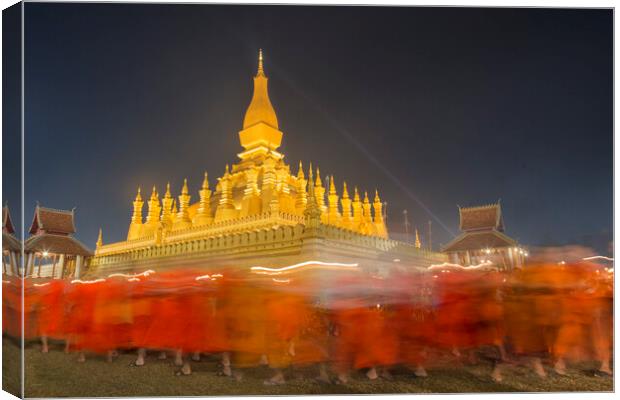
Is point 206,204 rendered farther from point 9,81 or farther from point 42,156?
point 9,81

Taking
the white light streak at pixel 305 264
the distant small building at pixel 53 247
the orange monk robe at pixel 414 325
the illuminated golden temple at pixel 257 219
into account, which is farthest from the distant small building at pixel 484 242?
the distant small building at pixel 53 247

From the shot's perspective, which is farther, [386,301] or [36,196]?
[36,196]

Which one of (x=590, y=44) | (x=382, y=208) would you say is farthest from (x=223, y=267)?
(x=590, y=44)

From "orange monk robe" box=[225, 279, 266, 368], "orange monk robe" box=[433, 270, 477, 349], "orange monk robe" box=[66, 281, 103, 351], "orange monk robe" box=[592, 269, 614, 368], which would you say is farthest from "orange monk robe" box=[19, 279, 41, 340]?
"orange monk robe" box=[592, 269, 614, 368]

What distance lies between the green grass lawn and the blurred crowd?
0.34 ft

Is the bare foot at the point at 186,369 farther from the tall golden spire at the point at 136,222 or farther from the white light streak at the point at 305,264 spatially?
the tall golden spire at the point at 136,222

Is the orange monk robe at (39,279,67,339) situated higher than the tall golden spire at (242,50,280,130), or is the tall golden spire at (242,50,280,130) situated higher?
the tall golden spire at (242,50,280,130)

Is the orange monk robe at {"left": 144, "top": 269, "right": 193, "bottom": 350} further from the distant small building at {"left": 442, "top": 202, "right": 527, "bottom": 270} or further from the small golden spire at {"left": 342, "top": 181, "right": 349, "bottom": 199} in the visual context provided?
the small golden spire at {"left": 342, "top": 181, "right": 349, "bottom": 199}

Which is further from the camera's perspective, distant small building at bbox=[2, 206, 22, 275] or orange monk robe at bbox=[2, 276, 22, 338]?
distant small building at bbox=[2, 206, 22, 275]

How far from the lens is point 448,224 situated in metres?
8.03

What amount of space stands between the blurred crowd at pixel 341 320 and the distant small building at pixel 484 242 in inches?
49.6

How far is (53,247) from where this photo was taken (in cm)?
765

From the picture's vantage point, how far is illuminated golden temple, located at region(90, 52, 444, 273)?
22.1ft

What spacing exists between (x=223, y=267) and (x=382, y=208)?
505 centimetres
